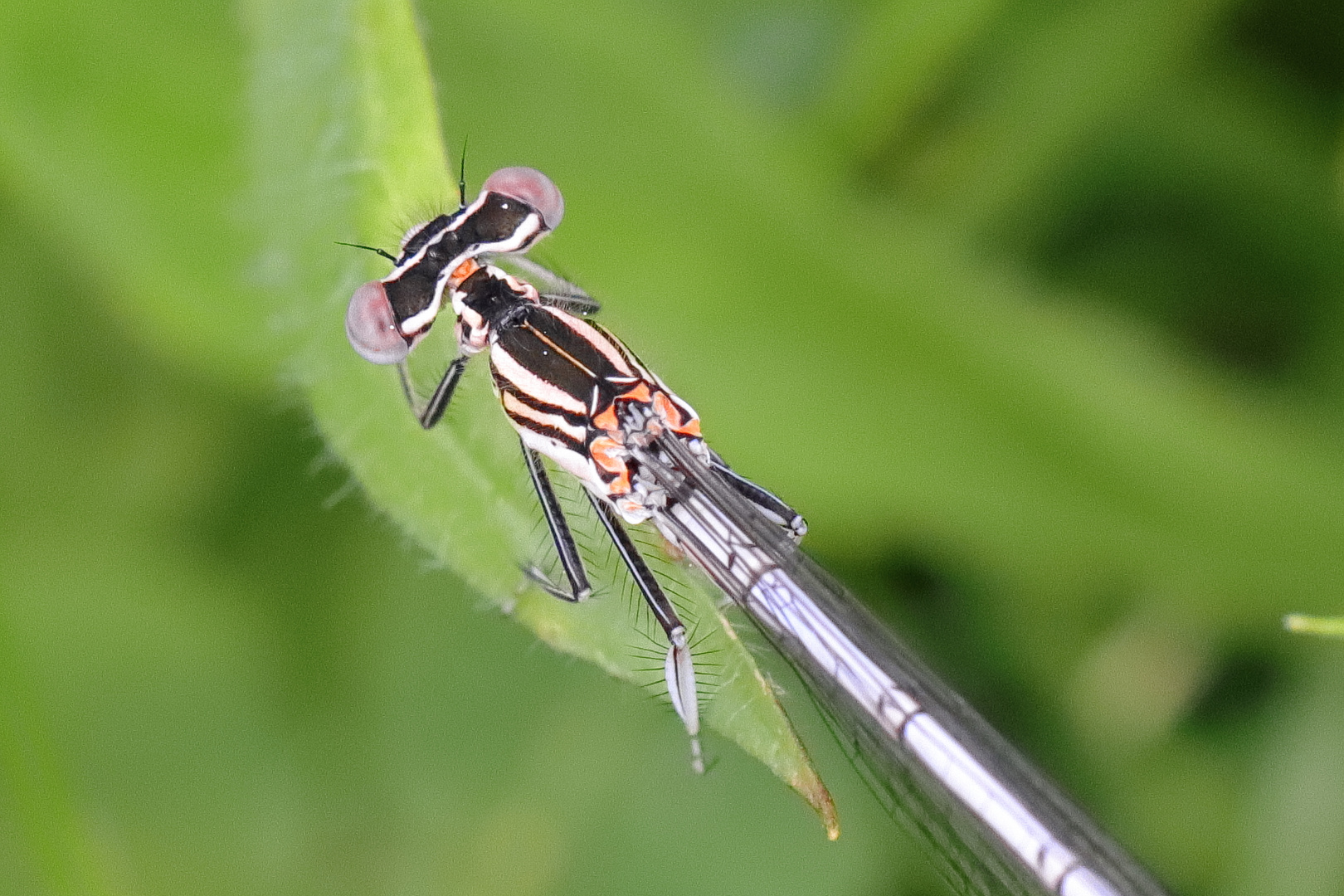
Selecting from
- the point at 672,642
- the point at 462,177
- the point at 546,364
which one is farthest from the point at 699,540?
the point at 462,177

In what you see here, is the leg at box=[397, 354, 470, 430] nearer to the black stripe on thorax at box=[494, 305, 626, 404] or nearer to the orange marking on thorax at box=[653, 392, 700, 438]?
the black stripe on thorax at box=[494, 305, 626, 404]

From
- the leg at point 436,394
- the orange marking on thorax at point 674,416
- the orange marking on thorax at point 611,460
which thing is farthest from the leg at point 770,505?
the leg at point 436,394

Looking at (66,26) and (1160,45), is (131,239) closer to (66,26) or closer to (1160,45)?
(66,26)

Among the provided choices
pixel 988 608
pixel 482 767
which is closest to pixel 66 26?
pixel 482 767

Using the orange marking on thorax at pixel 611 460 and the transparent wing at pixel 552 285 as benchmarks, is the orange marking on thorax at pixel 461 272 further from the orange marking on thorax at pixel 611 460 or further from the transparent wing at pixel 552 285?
the orange marking on thorax at pixel 611 460

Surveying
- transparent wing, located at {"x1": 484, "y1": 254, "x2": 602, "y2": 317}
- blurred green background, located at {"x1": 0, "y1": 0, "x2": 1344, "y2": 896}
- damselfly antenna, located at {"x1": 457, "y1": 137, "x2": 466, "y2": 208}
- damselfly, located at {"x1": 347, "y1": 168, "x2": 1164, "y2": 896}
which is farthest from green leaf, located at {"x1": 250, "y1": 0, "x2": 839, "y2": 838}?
blurred green background, located at {"x1": 0, "y1": 0, "x2": 1344, "y2": 896}

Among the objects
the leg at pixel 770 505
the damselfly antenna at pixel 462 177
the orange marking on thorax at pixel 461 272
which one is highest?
the damselfly antenna at pixel 462 177
